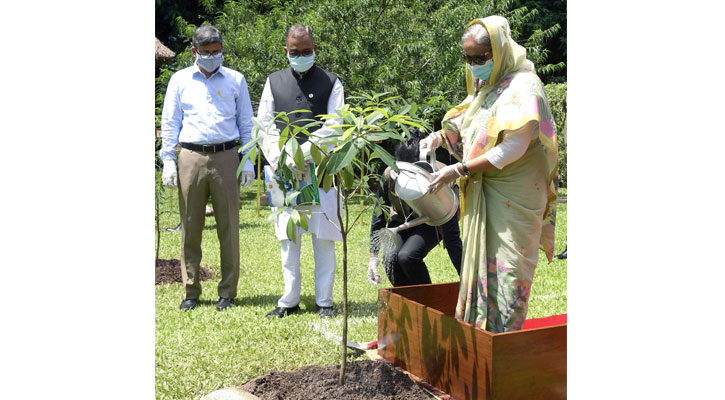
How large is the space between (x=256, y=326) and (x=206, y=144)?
1397mm

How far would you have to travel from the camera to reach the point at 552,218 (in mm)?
3156

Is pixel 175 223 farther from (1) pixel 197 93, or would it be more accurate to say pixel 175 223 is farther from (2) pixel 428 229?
(2) pixel 428 229

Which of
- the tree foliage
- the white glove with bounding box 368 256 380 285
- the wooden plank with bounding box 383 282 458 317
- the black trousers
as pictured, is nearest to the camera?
the wooden plank with bounding box 383 282 458 317

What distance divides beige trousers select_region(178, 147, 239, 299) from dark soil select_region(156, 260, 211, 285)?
35.7 inches

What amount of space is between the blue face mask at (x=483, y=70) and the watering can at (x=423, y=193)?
0.50 meters

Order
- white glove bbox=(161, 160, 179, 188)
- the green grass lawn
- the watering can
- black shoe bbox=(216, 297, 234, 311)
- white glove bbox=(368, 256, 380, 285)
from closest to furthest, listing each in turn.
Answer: the watering can → the green grass lawn → white glove bbox=(368, 256, 380, 285) → white glove bbox=(161, 160, 179, 188) → black shoe bbox=(216, 297, 234, 311)

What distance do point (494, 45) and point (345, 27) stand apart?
26.1ft

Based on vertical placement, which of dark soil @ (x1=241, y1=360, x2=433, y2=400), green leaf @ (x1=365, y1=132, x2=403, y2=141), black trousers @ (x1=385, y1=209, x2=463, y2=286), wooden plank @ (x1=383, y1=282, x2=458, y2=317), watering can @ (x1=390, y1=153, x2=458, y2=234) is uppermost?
green leaf @ (x1=365, y1=132, x2=403, y2=141)

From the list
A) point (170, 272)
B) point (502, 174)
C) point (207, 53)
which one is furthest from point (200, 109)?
point (502, 174)

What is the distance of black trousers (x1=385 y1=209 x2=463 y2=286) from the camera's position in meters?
3.98

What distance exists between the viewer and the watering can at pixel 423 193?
→ 3.18 m

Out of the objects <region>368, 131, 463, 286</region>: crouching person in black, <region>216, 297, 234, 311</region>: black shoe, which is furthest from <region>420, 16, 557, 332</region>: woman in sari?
<region>216, 297, 234, 311</region>: black shoe

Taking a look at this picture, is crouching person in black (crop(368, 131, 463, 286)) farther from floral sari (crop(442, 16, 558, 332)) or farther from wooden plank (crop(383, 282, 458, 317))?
floral sari (crop(442, 16, 558, 332))

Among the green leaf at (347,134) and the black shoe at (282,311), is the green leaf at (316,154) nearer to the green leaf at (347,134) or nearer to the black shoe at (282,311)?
the green leaf at (347,134)
